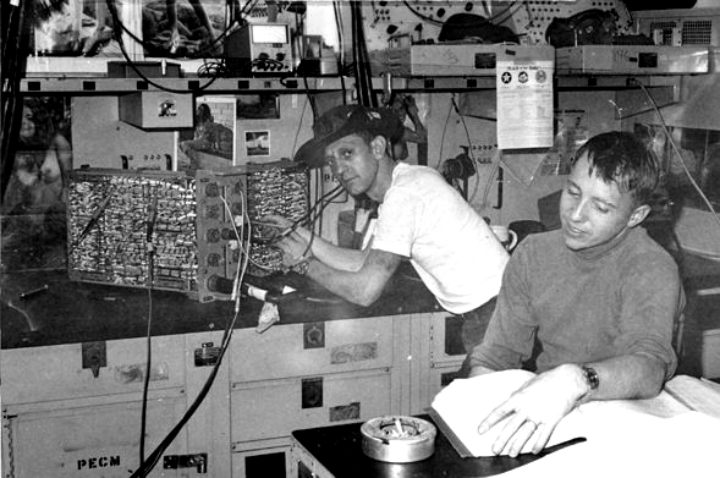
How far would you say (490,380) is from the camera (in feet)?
4.70

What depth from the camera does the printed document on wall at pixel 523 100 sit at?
288 cm

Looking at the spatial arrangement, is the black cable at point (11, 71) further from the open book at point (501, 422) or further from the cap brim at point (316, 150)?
the open book at point (501, 422)

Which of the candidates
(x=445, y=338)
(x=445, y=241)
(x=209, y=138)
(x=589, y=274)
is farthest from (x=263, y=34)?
(x=589, y=274)

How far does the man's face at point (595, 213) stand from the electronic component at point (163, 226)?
0.94m

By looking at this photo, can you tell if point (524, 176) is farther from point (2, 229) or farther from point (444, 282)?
point (2, 229)

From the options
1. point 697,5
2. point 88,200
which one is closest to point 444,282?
point 88,200

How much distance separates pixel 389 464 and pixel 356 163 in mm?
1484

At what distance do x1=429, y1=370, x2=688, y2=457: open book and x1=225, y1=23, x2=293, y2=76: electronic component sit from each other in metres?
1.40

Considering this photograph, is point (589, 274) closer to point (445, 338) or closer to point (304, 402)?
point (445, 338)

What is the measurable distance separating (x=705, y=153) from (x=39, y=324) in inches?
87.5

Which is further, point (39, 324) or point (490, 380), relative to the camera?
point (39, 324)

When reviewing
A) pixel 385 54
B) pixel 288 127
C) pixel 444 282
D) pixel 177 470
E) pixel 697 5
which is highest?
pixel 697 5

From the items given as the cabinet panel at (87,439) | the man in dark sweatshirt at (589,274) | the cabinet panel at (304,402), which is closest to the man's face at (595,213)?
the man in dark sweatshirt at (589,274)

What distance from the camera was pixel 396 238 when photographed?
2.43 m
